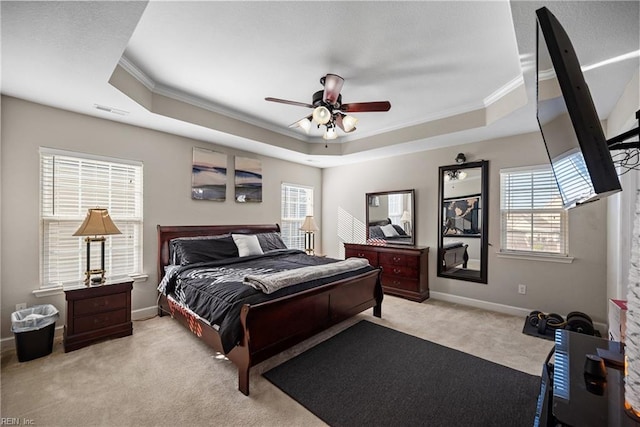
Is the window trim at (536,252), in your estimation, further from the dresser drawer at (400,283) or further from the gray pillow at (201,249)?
the gray pillow at (201,249)

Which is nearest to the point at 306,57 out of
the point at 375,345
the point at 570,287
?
the point at 375,345

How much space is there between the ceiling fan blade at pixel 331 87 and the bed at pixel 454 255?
3001mm

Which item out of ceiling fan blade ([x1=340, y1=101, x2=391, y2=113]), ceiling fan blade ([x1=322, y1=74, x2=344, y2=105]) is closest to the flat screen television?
ceiling fan blade ([x1=340, y1=101, x2=391, y2=113])

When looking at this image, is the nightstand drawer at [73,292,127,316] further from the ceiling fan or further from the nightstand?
the ceiling fan

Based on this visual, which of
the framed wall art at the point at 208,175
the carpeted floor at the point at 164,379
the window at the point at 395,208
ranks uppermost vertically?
the framed wall art at the point at 208,175

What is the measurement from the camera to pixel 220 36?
86.9 inches

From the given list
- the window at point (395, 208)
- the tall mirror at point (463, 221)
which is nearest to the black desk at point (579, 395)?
the tall mirror at point (463, 221)

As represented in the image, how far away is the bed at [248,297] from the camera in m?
2.18

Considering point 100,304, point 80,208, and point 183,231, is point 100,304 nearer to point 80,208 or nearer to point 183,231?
point 80,208

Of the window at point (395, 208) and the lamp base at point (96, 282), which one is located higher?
the window at point (395, 208)

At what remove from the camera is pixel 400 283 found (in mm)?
4480

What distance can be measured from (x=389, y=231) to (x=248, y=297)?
11.0 feet

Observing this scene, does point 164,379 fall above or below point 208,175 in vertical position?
below

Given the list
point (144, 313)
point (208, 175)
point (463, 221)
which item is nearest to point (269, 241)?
point (208, 175)
